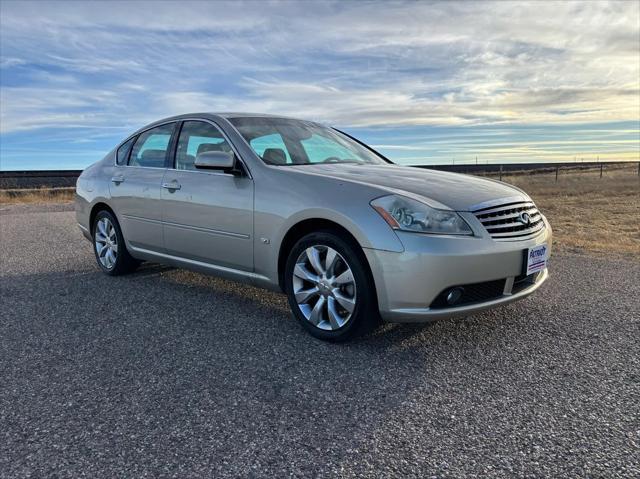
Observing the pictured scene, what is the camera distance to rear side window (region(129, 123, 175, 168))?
205 inches

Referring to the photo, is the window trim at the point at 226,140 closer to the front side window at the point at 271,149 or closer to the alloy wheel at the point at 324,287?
the front side window at the point at 271,149

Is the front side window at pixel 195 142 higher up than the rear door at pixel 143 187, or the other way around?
the front side window at pixel 195 142

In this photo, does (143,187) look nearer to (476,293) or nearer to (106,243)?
(106,243)

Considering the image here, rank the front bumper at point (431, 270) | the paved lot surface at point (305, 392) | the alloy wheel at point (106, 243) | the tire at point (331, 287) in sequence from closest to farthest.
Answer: the paved lot surface at point (305, 392) < the front bumper at point (431, 270) < the tire at point (331, 287) < the alloy wheel at point (106, 243)

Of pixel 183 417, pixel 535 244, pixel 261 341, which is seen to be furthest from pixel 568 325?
pixel 183 417

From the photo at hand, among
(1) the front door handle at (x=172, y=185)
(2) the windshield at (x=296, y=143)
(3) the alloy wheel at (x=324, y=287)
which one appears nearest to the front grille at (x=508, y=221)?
(3) the alloy wheel at (x=324, y=287)

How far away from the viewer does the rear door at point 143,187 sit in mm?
5141

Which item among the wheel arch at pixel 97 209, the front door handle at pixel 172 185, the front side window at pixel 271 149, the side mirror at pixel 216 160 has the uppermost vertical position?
the front side window at pixel 271 149

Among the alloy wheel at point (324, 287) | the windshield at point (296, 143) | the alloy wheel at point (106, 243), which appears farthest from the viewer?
the alloy wheel at point (106, 243)

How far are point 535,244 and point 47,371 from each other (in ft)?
10.8

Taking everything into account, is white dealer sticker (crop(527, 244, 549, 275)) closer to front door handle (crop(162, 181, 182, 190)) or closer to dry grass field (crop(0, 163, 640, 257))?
front door handle (crop(162, 181, 182, 190))

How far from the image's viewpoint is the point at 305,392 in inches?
118

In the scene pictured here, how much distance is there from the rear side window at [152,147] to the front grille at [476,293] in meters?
3.02

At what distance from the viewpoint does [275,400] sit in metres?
2.89
